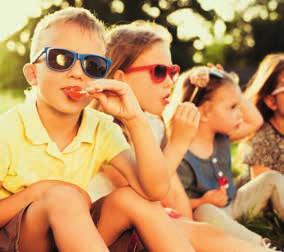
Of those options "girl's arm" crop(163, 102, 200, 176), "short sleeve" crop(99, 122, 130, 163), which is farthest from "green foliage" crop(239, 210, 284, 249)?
"short sleeve" crop(99, 122, 130, 163)

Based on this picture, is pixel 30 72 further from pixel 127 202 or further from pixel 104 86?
pixel 127 202

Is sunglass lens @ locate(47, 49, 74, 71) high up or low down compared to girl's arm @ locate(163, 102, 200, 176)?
up

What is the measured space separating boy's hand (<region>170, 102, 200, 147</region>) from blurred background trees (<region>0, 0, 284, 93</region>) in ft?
33.3

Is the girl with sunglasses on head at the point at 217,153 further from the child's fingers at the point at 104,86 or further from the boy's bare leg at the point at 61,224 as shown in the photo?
the boy's bare leg at the point at 61,224

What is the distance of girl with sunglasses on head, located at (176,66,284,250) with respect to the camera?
4801 mm

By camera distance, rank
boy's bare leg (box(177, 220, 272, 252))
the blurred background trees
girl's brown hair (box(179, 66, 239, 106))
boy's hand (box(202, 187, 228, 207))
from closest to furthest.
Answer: boy's bare leg (box(177, 220, 272, 252)) < boy's hand (box(202, 187, 228, 207)) < girl's brown hair (box(179, 66, 239, 106)) < the blurred background trees

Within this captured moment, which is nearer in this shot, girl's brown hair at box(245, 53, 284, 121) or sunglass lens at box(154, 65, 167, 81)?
sunglass lens at box(154, 65, 167, 81)

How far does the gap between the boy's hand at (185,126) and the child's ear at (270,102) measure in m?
1.65

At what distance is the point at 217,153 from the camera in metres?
4.93

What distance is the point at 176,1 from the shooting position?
22.9 m

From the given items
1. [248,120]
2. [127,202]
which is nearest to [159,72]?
[127,202]

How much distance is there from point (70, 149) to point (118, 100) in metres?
0.29

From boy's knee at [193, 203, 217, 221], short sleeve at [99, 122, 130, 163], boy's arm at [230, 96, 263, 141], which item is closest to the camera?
short sleeve at [99, 122, 130, 163]

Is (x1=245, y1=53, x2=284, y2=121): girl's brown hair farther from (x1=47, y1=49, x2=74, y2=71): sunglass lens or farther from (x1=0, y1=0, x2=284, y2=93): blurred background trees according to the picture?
(x1=0, y1=0, x2=284, y2=93): blurred background trees
